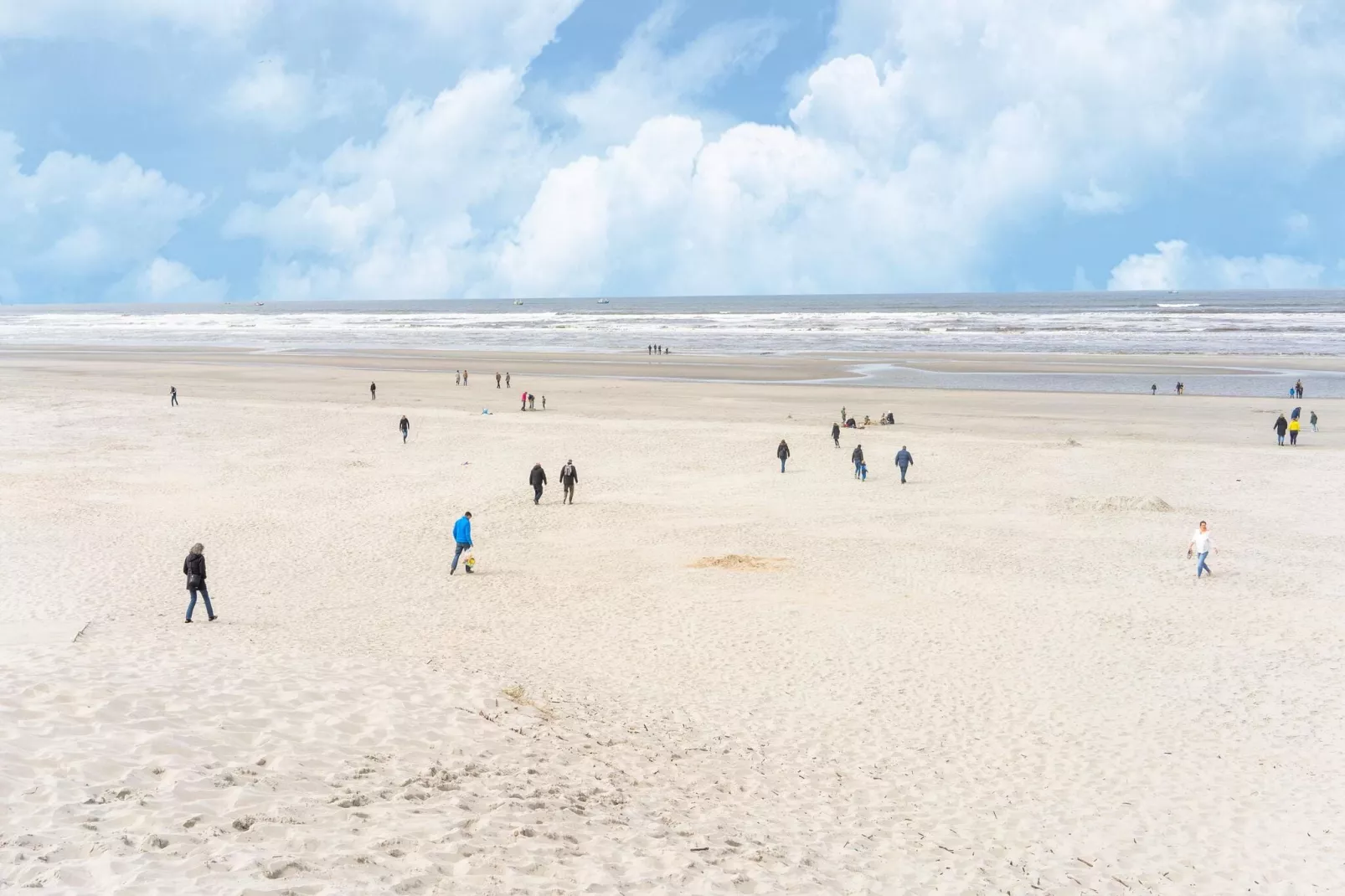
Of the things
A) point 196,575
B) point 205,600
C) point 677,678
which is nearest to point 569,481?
point 205,600

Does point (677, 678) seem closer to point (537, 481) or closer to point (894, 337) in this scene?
point (537, 481)

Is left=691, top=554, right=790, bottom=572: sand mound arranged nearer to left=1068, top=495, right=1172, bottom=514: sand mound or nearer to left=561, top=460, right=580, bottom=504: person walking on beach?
left=561, top=460, right=580, bottom=504: person walking on beach

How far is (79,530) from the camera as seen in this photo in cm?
2203

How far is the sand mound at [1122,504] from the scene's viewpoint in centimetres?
2459

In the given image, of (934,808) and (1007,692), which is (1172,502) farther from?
(934,808)

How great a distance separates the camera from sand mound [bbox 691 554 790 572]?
1947 centimetres

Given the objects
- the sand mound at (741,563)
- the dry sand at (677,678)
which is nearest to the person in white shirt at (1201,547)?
the dry sand at (677,678)

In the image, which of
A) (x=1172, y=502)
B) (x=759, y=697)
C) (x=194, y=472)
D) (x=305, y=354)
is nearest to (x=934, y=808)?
(x=759, y=697)

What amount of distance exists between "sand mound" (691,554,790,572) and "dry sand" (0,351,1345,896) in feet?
0.44

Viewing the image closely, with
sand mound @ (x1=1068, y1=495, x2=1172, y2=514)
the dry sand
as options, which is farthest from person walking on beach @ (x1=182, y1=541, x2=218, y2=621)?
sand mound @ (x1=1068, y1=495, x2=1172, y2=514)

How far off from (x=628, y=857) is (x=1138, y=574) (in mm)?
14804

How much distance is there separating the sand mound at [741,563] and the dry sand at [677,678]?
13 cm

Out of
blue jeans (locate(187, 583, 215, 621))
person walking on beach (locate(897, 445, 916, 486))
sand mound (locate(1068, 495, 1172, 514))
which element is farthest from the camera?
person walking on beach (locate(897, 445, 916, 486))

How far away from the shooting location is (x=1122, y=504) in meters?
24.9
